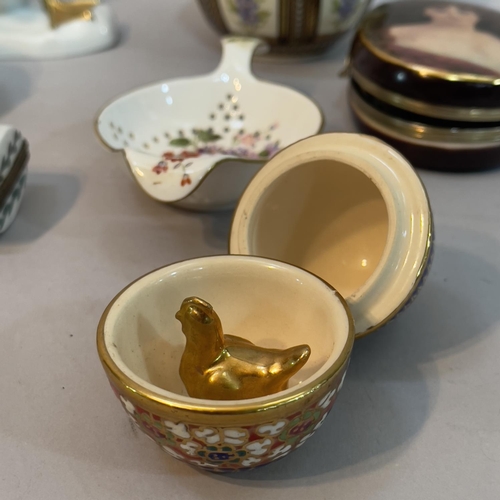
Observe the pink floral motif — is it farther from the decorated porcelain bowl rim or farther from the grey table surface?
the decorated porcelain bowl rim

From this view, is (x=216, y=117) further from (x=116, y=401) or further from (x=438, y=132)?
(x=116, y=401)

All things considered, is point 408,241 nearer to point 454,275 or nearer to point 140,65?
point 454,275

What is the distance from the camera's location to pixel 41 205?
2.00 feet

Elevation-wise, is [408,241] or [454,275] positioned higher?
[408,241]

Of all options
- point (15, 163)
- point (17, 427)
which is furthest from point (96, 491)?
point (15, 163)

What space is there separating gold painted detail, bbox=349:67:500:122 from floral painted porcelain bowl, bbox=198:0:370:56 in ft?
0.70

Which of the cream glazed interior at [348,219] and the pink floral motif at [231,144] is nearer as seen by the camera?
the cream glazed interior at [348,219]

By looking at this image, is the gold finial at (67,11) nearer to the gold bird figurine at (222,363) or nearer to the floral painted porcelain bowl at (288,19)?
the floral painted porcelain bowl at (288,19)

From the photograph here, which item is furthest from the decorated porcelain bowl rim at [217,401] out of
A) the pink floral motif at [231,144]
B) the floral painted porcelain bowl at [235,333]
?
the pink floral motif at [231,144]

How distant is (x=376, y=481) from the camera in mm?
342

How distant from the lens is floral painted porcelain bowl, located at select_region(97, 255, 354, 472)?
0.92 feet

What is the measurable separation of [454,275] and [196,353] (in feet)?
0.92

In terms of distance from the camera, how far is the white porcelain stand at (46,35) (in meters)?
0.94

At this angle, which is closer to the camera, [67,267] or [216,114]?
[67,267]
